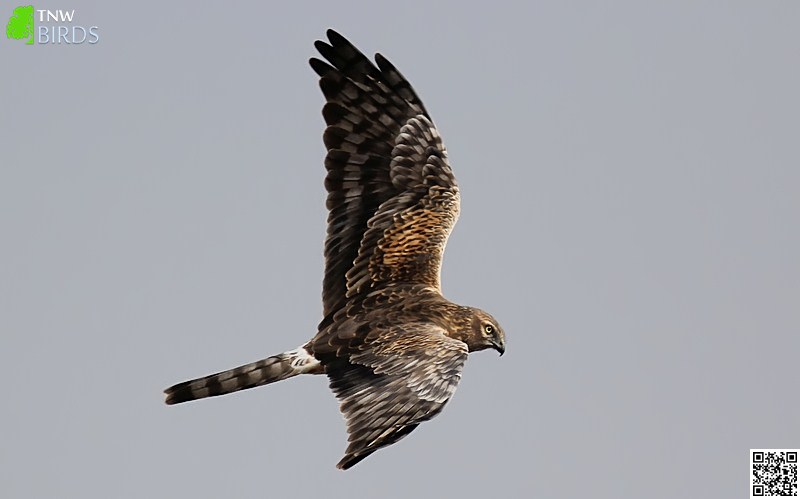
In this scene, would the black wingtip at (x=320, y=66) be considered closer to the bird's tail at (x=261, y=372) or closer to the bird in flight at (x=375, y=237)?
the bird in flight at (x=375, y=237)

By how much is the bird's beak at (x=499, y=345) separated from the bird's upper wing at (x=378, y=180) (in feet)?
3.19

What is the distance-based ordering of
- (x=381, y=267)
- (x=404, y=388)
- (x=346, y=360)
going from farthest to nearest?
(x=381, y=267), (x=346, y=360), (x=404, y=388)

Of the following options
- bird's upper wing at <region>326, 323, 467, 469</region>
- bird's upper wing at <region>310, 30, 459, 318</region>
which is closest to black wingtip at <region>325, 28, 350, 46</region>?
bird's upper wing at <region>310, 30, 459, 318</region>

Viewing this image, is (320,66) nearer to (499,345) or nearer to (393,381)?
(499,345)

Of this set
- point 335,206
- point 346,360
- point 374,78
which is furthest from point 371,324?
point 374,78

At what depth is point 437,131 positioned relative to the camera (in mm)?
18125

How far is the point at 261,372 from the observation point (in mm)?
17094

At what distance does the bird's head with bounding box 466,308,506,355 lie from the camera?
17125 millimetres

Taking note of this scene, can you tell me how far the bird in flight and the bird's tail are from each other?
0.01m

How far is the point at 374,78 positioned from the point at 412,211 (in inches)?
61.8

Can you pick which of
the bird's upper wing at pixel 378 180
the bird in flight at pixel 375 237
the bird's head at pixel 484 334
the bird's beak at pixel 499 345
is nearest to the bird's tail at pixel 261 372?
the bird in flight at pixel 375 237

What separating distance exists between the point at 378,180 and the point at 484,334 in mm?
2189

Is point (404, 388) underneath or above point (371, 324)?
underneath

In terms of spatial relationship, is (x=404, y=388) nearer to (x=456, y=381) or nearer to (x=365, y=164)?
(x=456, y=381)
